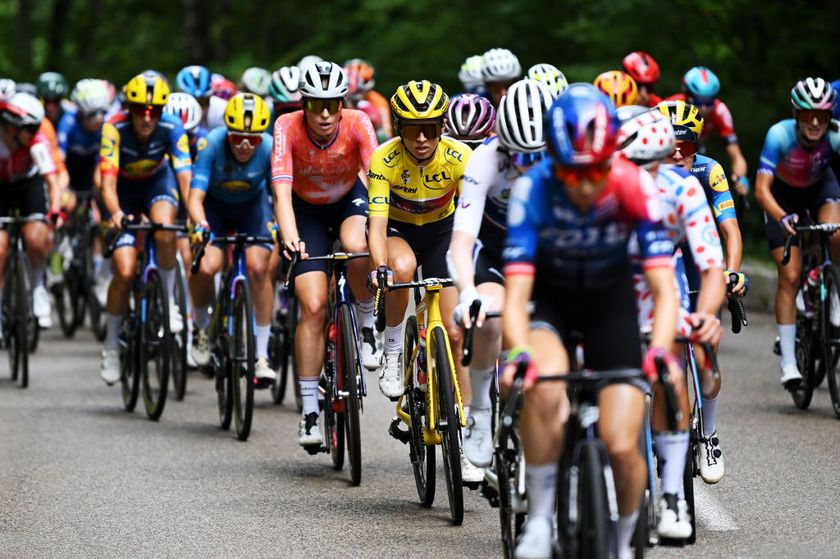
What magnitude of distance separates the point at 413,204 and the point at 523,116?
2085 millimetres

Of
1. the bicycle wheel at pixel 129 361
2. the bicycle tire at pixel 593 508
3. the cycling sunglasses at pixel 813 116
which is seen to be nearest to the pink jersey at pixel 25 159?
the bicycle wheel at pixel 129 361

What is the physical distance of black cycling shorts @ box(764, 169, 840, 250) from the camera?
12344mm

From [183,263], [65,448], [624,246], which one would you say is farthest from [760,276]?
[624,246]

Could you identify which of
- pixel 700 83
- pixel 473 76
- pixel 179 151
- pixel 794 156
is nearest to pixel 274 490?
pixel 179 151

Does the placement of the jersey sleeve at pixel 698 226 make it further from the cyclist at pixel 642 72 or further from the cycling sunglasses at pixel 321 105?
the cyclist at pixel 642 72

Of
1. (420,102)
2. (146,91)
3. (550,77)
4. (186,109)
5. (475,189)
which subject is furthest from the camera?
(186,109)

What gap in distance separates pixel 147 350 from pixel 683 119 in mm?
5020

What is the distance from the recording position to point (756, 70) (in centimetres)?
2225

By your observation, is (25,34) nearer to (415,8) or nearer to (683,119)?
(415,8)

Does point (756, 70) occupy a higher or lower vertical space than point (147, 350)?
higher

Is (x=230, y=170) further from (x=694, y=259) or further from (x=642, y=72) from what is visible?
(x=694, y=259)

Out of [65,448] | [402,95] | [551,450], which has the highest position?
[402,95]

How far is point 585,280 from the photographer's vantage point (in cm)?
629

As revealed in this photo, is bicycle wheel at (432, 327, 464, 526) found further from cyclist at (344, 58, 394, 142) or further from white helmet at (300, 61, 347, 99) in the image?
cyclist at (344, 58, 394, 142)
